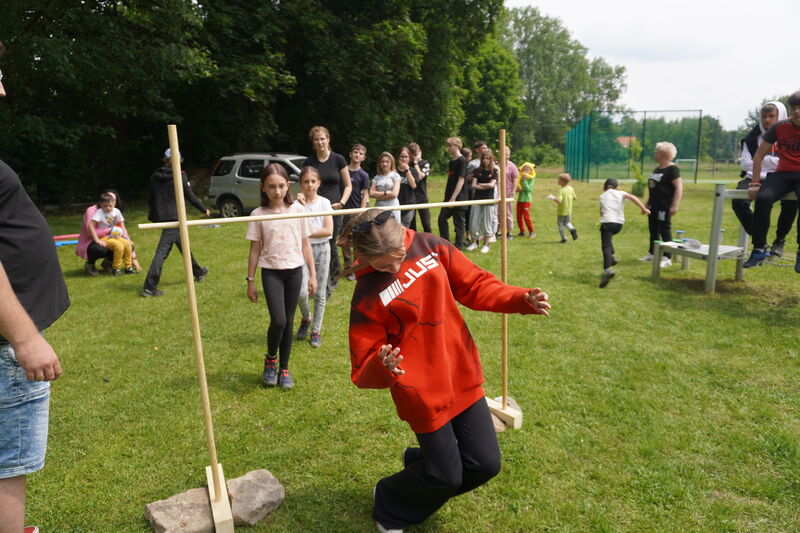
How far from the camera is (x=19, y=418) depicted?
2176 millimetres

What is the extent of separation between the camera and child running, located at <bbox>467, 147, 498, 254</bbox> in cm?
1055

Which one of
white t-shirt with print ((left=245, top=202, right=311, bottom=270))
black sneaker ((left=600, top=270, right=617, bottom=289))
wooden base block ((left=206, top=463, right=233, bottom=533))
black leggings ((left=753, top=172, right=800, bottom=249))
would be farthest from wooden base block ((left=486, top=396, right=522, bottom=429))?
black sneaker ((left=600, top=270, right=617, bottom=289))

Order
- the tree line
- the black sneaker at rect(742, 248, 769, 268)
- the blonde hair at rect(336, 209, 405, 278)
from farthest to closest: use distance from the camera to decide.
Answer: the tree line, the black sneaker at rect(742, 248, 769, 268), the blonde hair at rect(336, 209, 405, 278)

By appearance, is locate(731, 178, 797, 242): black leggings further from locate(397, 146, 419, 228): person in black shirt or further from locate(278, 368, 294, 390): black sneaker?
locate(278, 368, 294, 390): black sneaker

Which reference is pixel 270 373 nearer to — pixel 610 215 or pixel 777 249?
pixel 610 215

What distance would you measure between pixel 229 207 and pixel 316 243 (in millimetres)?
10243

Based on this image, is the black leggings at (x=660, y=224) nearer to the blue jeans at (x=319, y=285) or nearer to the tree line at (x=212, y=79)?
the blue jeans at (x=319, y=285)

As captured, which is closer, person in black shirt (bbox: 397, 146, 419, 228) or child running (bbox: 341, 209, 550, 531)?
child running (bbox: 341, 209, 550, 531)

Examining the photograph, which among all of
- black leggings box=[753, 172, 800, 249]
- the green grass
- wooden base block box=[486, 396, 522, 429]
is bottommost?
the green grass

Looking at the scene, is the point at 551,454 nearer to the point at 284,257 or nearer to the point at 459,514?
the point at 459,514

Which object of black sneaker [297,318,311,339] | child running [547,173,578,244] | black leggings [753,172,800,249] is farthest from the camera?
child running [547,173,578,244]

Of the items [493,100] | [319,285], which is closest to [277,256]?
[319,285]

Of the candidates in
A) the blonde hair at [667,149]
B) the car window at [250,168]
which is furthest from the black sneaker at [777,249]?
the car window at [250,168]

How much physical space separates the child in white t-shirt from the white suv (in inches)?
211
